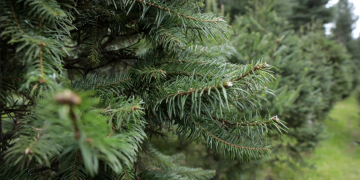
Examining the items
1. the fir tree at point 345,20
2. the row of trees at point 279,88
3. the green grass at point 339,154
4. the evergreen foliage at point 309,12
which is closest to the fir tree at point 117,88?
the row of trees at point 279,88

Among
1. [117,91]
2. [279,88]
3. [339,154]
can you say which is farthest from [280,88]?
[339,154]

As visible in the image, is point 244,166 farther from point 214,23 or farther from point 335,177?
point 335,177

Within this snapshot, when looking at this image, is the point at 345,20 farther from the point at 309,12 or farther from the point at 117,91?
the point at 117,91

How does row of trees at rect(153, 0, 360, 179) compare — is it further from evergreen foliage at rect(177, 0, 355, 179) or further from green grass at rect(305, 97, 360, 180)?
green grass at rect(305, 97, 360, 180)

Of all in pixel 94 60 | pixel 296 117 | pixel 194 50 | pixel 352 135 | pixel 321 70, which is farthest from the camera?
pixel 352 135

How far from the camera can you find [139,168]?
4.13 feet

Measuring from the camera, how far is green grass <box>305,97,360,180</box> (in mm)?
6044

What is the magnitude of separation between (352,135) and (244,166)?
33.1ft

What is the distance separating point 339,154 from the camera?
26.1 ft

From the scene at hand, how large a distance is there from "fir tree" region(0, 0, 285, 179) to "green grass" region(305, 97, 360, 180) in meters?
4.36

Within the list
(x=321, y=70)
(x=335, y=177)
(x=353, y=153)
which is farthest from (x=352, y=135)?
(x=321, y=70)

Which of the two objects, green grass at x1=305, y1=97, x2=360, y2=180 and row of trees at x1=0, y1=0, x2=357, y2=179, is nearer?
row of trees at x1=0, y1=0, x2=357, y2=179

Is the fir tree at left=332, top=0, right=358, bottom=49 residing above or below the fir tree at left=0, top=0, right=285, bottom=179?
above

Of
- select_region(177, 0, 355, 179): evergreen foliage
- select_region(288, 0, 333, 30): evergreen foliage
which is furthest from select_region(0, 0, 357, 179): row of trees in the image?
select_region(288, 0, 333, 30): evergreen foliage
